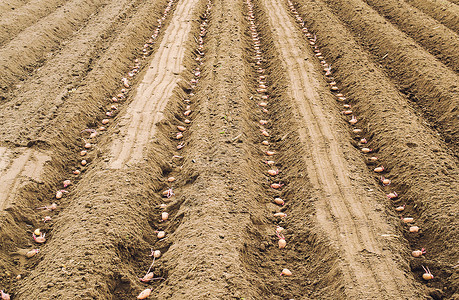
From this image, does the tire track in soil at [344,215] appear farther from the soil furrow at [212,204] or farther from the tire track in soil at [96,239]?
the tire track in soil at [96,239]

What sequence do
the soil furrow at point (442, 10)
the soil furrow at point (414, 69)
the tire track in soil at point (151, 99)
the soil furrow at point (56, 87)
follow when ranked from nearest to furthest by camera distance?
the tire track in soil at point (151, 99), the soil furrow at point (56, 87), the soil furrow at point (414, 69), the soil furrow at point (442, 10)

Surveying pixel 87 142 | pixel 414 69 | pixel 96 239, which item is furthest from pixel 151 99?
pixel 414 69

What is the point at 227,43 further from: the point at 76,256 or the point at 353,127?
the point at 76,256

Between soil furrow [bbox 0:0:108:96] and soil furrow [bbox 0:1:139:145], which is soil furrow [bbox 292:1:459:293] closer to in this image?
soil furrow [bbox 0:1:139:145]

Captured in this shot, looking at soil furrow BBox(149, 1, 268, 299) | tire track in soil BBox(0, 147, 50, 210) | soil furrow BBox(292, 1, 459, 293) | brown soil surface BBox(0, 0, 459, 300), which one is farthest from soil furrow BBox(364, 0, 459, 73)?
tire track in soil BBox(0, 147, 50, 210)

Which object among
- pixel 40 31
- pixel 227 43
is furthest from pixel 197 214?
pixel 40 31

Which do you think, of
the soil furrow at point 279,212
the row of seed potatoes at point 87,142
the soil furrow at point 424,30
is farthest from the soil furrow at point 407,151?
the row of seed potatoes at point 87,142
